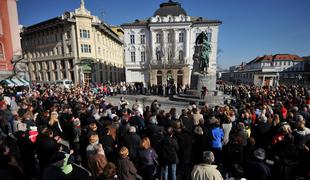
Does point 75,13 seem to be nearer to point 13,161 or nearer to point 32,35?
point 32,35

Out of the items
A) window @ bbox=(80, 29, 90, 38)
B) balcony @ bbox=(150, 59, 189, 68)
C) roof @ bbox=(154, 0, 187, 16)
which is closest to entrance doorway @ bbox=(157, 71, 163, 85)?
balcony @ bbox=(150, 59, 189, 68)

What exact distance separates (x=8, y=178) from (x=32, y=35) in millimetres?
49570

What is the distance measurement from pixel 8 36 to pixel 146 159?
95.9 ft

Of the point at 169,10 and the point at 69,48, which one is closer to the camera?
the point at 69,48

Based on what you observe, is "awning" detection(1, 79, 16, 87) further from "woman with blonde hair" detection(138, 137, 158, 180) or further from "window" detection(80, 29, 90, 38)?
"woman with blonde hair" detection(138, 137, 158, 180)

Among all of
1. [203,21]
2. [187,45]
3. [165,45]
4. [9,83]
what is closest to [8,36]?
[9,83]

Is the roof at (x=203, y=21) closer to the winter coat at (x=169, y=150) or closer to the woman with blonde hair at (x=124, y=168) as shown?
the winter coat at (x=169, y=150)

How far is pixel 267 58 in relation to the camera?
77.2m

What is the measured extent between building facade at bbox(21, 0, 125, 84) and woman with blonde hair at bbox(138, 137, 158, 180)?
115 ft

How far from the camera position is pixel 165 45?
37.2 m

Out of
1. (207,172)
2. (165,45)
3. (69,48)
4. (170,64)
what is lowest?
(207,172)

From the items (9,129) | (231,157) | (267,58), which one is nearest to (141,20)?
(9,129)

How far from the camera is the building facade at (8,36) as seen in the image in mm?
22047

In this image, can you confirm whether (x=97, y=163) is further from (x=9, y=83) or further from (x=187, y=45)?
(x=187, y=45)
